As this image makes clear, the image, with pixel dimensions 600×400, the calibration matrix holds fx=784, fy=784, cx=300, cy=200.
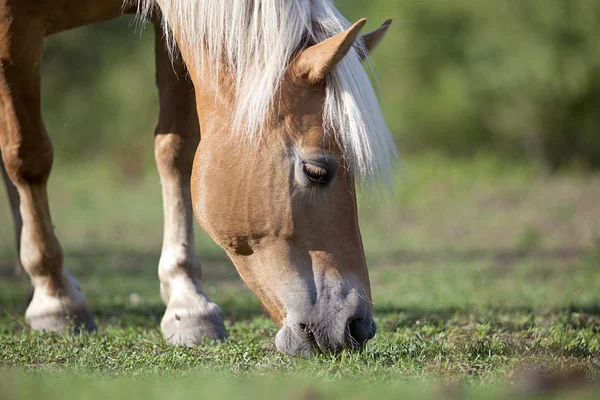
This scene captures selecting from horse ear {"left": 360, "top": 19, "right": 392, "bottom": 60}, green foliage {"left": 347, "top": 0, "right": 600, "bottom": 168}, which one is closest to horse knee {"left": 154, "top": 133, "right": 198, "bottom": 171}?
horse ear {"left": 360, "top": 19, "right": 392, "bottom": 60}

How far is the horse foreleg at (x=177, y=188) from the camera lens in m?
3.88

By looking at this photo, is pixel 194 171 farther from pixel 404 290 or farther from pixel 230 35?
pixel 404 290

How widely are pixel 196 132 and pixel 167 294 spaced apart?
2.89 ft

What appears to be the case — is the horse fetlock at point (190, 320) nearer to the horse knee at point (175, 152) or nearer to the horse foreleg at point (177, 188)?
the horse foreleg at point (177, 188)

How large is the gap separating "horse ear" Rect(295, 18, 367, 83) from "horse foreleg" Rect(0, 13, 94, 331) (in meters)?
1.49

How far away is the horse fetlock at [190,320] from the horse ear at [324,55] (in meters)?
1.36

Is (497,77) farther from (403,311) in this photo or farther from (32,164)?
(32,164)

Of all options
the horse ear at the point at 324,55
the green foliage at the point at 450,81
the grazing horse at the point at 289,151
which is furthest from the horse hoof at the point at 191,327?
the green foliage at the point at 450,81

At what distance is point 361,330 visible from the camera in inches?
114

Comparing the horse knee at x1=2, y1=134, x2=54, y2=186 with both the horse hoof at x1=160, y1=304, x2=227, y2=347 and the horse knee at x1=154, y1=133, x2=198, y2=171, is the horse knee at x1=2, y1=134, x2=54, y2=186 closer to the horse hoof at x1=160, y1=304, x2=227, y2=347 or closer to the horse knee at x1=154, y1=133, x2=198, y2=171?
the horse knee at x1=154, y1=133, x2=198, y2=171

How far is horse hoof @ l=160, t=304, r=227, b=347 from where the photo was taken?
12.0ft

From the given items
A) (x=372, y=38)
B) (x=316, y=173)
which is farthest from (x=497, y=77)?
(x=316, y=173)

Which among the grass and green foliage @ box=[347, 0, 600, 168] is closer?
the grass

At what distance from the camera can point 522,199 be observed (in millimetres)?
10523
